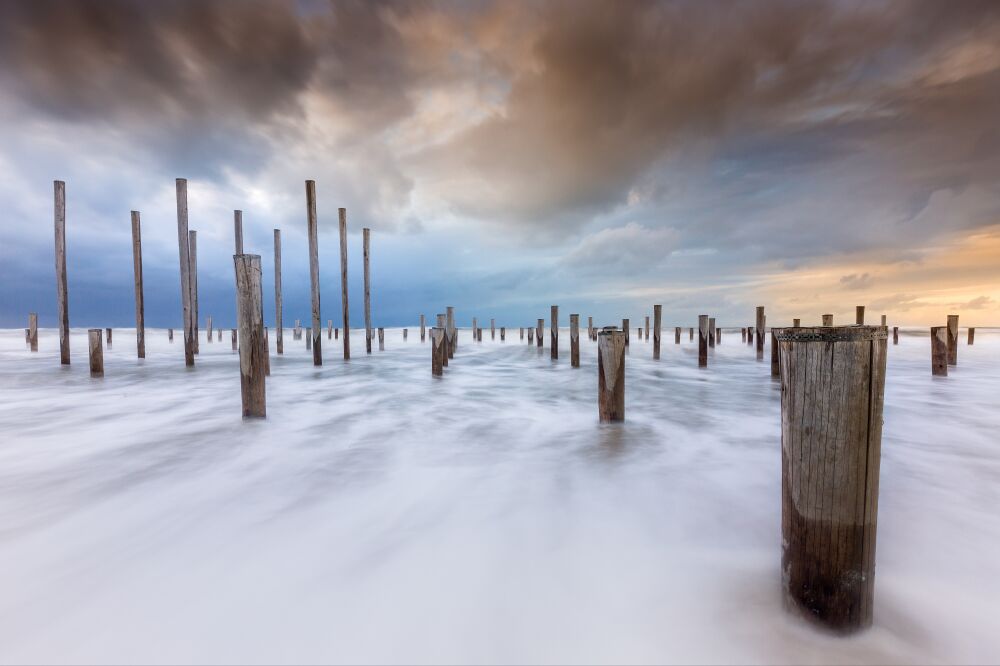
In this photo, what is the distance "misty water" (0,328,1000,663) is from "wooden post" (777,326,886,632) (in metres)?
0.16

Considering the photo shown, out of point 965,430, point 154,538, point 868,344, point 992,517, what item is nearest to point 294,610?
point 154,538

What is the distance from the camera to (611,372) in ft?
16.5

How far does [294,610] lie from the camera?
1.81 metres

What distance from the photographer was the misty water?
64.7 inches

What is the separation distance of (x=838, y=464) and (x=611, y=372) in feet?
11.2

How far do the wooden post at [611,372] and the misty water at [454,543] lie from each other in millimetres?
285

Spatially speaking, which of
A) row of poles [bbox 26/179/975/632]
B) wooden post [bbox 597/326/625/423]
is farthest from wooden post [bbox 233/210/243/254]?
row of poles [bbox 26/179/975/632]

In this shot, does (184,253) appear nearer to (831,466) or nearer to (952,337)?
(831,466)

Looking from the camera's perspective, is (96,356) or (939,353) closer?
(96,356)

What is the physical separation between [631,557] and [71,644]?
231cm

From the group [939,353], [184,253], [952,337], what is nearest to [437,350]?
[184,253]

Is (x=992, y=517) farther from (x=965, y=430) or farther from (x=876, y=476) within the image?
(x=965, y=430)

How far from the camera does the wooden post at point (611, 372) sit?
488 cm

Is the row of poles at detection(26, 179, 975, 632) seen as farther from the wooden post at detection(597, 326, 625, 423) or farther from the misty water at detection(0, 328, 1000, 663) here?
the wooden post at detection(597, 326, 625, 423)
